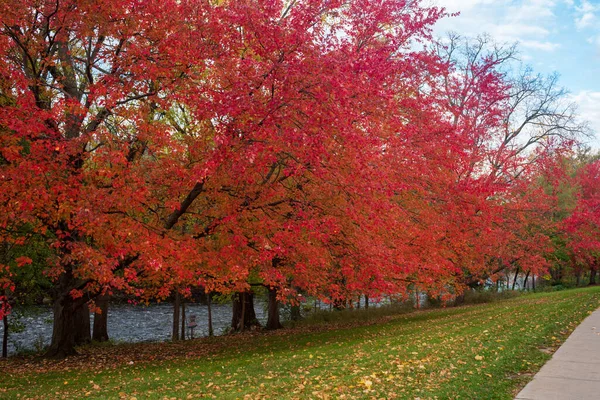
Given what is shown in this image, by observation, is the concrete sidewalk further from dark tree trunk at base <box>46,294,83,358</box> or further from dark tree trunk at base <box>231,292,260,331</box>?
dark tree trunk at base <box>231,292,260,331</box>

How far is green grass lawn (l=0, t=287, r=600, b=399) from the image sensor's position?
22.6 feet

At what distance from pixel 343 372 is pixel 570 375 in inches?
130

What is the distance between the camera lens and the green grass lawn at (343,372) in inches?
272

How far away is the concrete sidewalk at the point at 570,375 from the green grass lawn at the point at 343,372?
0.71 feet

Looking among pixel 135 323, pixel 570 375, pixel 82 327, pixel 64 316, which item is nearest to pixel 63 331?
pixel 64 316

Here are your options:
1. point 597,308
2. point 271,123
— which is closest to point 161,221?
point 271,123

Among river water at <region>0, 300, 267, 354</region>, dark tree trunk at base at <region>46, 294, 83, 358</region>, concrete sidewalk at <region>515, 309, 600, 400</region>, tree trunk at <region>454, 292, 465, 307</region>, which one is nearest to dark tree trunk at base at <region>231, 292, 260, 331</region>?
river water at <region>0, 300, 267, 354</region>

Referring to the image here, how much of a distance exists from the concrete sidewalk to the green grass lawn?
218 millimetres

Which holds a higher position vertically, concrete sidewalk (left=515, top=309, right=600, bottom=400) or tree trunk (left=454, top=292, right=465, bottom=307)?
concrete sidewalk (left=515, top=309, right=600, bottom=400)

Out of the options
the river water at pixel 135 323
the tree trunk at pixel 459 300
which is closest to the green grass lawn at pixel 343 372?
the river water at pixel 135 323

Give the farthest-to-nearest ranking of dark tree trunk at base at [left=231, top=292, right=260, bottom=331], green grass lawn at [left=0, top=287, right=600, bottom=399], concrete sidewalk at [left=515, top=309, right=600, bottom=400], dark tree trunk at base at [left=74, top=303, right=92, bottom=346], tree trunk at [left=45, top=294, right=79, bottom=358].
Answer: dark tree trunk at base at [left=231, top=292, right=260, bottom=331] → dark tree trunk at base at [left=74, top=303, right=92, bottom=346] → tree trunk at [left=45, top=294, right=79, bottom=358] → green grass lawn at [left=0, top=287, right=600, bottom=399] → concrete sidewalk at [left=515, top=309, right=600, bottom=400]

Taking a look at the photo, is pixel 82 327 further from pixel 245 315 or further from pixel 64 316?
pixel 245 315

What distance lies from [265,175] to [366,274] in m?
3.81

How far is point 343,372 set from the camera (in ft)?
27.8
